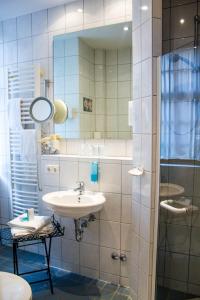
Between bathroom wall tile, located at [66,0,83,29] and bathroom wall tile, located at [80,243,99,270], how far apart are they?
2.14 metres

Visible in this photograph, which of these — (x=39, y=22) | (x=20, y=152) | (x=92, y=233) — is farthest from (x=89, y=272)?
(x=39, y=22)

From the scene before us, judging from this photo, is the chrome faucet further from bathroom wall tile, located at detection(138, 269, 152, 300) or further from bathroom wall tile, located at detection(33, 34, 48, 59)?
bathroom wall tile, located at detection(33, 34, 48, 59)

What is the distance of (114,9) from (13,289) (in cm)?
228

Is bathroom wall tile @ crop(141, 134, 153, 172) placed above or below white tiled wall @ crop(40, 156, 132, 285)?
above

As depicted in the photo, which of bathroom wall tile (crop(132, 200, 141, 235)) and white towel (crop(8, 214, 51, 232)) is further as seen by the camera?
white towel (crop(8, 214, 51, 232))

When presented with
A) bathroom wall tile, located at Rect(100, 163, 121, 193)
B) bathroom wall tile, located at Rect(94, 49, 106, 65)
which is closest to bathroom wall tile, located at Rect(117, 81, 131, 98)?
bathroom wall tile, located at Rect(94, 49, 106, 65)

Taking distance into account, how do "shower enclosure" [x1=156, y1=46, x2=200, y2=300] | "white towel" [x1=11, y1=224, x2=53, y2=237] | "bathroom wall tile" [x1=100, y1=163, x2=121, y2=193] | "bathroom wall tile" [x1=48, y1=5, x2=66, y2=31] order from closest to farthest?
"shower enclosure" [x1=156, y1=46, x2=200, y2=300] → "white towel" [x1=11, y1=224, x2=53, y2=237] → "bathroom wall tile" [x1=100, y1=163, x2=121, y2=193] → "bathroom wall tile" [x1=48, y1=5, x2=66, y2=31]

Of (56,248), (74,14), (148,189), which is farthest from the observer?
(56,248)

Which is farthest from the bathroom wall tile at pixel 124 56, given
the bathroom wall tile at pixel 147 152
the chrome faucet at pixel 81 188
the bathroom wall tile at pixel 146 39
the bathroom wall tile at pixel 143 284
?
the bathroom wall tile at pixel 143 284

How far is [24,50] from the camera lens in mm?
2676

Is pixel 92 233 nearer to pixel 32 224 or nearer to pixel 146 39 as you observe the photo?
pixel 32 224

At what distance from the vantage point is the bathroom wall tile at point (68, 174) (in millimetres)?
2293

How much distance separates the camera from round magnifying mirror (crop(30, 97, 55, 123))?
2.38 meters

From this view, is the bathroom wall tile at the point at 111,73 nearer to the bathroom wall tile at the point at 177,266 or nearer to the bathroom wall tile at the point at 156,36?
the bathroom wall tile at the point at 156,36
